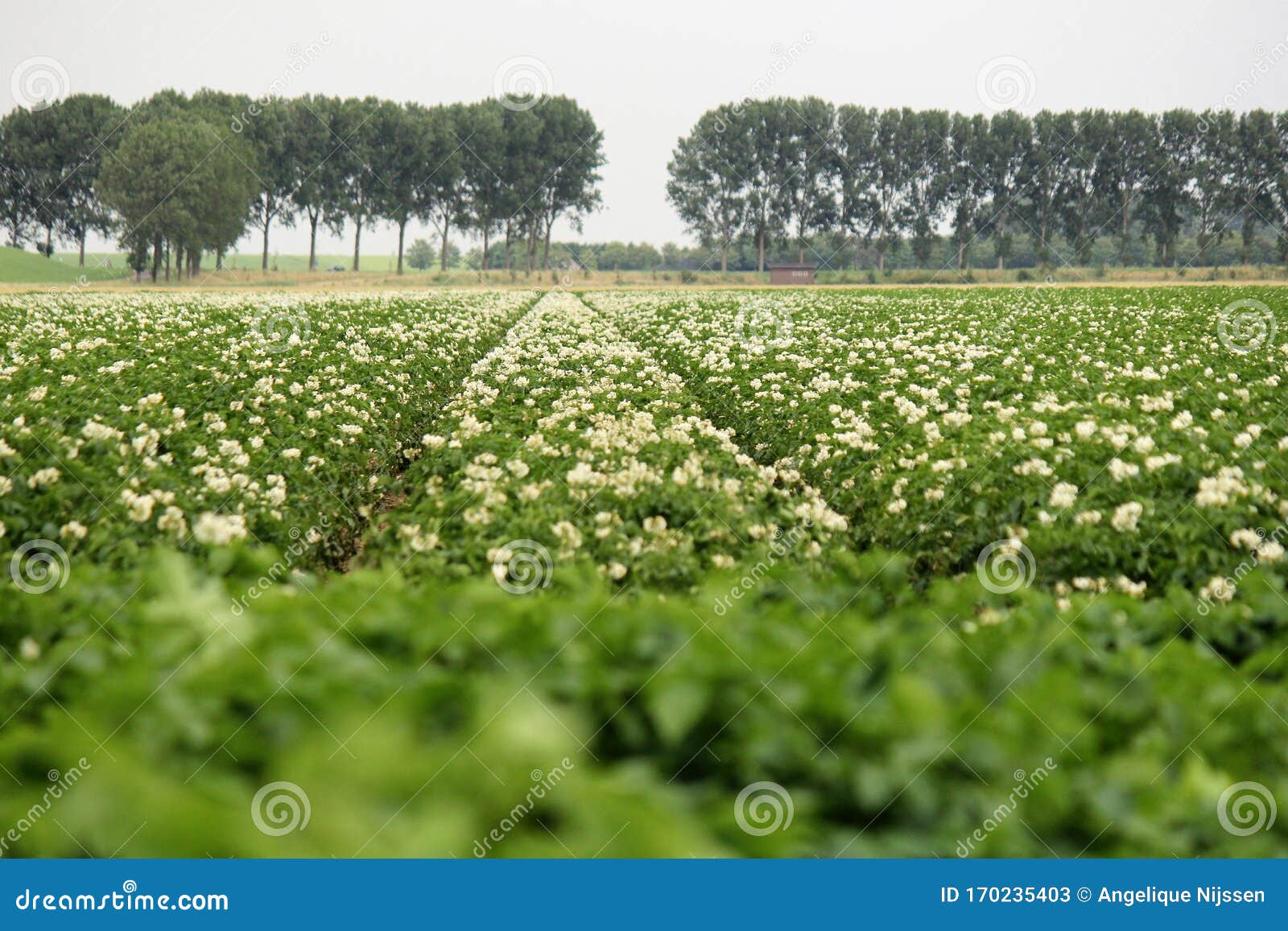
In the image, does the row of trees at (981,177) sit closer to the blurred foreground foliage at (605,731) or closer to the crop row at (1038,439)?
the crop row at (1038,439)

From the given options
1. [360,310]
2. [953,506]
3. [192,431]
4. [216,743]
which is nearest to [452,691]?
[216,743]

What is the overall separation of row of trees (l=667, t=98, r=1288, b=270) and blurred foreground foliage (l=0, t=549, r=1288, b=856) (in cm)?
10596

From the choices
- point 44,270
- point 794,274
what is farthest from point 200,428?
point 44,270

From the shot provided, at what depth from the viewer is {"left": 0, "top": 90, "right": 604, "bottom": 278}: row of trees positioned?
237ft

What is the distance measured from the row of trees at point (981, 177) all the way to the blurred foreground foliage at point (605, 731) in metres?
106

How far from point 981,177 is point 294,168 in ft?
278

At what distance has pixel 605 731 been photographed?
2834mm

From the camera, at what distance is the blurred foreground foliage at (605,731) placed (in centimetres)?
200

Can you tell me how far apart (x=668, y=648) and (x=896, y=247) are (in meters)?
114

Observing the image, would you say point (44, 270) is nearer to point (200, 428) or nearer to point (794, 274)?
point (794, 274)

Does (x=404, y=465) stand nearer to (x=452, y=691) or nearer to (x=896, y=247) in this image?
(x=452, y=691)

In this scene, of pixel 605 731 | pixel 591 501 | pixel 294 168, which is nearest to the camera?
pixel 605 731

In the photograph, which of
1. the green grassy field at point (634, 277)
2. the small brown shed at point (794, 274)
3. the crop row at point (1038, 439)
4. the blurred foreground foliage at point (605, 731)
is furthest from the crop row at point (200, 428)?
the small brown shed at point (794, 274)

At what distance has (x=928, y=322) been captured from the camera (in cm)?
2209
